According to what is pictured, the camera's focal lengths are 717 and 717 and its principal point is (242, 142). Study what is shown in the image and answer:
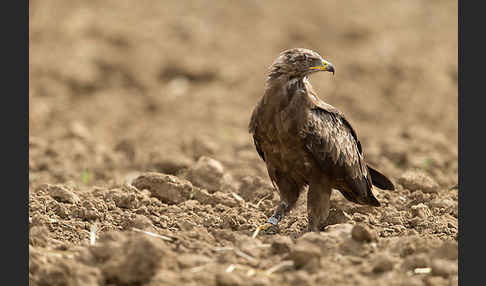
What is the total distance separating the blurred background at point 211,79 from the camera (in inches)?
460

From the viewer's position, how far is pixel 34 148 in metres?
11.6

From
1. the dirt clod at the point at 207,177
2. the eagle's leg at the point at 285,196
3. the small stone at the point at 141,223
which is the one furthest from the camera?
the dirt clod at the point at 207,177

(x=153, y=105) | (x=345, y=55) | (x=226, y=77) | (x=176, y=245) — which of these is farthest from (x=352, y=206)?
(x=345, y=55)

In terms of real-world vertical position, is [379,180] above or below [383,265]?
above

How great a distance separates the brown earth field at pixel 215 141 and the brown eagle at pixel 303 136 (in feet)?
1.42

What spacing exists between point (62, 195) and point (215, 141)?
5110 mm

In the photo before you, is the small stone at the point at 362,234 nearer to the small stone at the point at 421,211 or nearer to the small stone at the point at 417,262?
the small stone at the point at 417,262

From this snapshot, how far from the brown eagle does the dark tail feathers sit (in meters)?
0.61

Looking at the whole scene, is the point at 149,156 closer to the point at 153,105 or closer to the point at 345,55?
the point at 153,105

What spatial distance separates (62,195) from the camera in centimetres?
768

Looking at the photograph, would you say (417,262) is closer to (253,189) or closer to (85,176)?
(253,189)

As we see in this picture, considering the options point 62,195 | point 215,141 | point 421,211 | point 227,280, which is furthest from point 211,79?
point 227,280

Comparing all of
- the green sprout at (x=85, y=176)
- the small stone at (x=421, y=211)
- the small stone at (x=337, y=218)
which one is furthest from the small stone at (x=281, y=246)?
Answer: the green sprout at (x=85, y=176)

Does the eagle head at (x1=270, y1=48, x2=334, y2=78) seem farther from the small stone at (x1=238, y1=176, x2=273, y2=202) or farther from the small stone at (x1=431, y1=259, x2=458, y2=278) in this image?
the small stone at (x1=431, y1=259, x2=458, y2=278)
